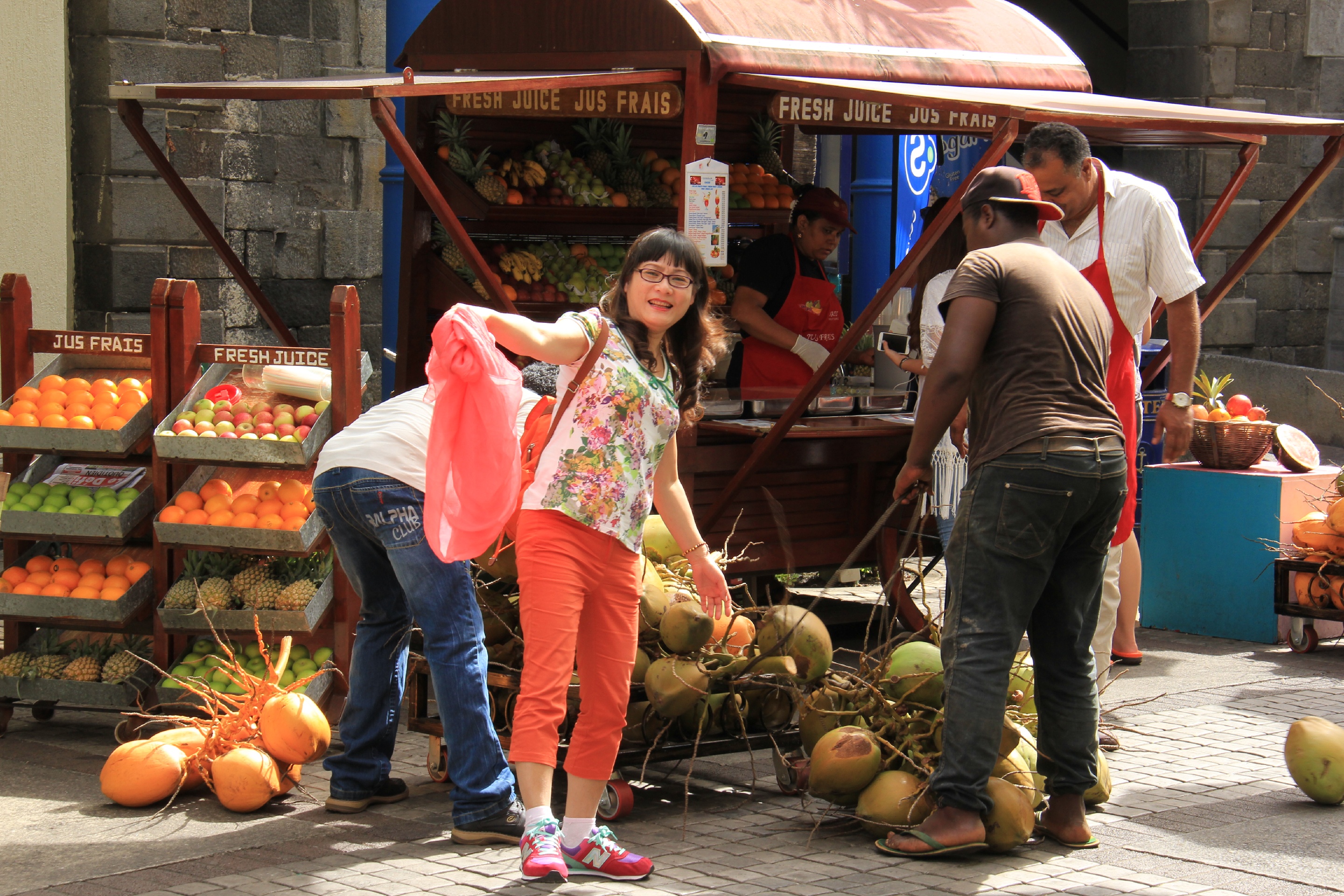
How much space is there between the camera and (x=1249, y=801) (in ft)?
16.2

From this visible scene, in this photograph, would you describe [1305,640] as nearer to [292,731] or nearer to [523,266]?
[523,266]

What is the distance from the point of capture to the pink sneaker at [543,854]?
157 inches

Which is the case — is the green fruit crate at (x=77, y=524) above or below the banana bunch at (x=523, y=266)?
below

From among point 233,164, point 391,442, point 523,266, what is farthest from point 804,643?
point 233,164

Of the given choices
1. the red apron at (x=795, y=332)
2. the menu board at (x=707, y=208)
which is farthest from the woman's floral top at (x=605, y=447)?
the red apron at (x=795, y=332)

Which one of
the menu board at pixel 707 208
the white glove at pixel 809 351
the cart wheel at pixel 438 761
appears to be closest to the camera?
the cart wheel at pixel 438 761

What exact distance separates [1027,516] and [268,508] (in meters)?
2.70

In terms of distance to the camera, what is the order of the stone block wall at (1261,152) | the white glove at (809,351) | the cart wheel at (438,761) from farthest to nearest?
the stone block wall at (1261,152) → the white glove at (809,351) → the cart wheel at (438,761)

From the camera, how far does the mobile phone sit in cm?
742

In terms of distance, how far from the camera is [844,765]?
4434mm

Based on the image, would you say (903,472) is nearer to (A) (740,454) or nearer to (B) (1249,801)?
(B) (1249,801)

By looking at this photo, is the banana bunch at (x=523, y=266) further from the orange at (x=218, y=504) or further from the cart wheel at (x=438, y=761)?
the cart wheel at (x=438, y=761)

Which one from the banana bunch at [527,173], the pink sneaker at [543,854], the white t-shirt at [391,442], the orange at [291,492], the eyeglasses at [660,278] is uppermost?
the banana bunch at [527,173]

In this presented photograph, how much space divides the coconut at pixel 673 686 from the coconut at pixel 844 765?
41 centimetres
